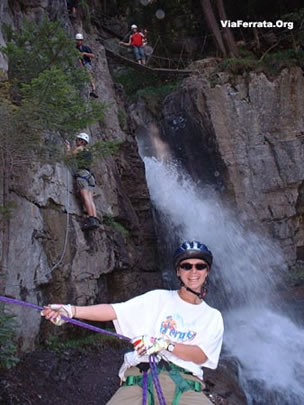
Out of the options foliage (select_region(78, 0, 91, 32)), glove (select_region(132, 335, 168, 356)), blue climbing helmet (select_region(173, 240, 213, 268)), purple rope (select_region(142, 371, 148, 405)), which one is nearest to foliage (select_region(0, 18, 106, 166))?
blue climbing helmet (select_region(173, 240, 213, 268))

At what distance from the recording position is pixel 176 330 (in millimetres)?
2916

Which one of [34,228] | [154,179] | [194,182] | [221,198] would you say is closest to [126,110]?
[154,179]

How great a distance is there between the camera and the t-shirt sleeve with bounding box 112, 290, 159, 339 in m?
2.94

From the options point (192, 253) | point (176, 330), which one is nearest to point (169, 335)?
point (176, 330)

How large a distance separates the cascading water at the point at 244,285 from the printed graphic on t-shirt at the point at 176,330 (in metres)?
5.52

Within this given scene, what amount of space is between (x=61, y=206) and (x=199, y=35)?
15.8 meters

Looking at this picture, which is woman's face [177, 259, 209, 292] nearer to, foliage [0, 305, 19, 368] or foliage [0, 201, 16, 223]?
foliage [0, 305, 19, 368]

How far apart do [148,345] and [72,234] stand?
17.8 feet

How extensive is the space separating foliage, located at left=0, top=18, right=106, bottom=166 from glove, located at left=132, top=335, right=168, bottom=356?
343 cm

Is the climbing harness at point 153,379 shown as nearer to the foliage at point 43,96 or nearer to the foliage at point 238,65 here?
the foliage at point 43,96

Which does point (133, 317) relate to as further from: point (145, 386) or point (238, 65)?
point (238, 65)

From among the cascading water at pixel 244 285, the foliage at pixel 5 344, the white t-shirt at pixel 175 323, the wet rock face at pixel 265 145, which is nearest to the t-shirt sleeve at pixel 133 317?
the white t-shirt at pixel 175 323

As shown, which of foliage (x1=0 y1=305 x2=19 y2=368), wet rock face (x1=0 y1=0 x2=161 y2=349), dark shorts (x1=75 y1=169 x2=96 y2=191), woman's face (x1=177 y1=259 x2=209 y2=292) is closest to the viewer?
woman's face (x1=177 y1=259 x2=209 y2=292)

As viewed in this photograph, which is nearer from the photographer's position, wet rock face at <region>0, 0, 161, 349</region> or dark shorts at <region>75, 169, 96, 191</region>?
wet rock face at <region>0, 0, 161, 349</region>
